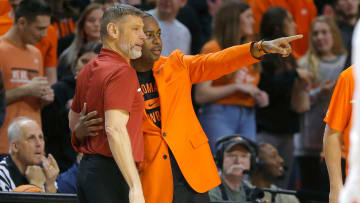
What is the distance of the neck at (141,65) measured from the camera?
141 inches

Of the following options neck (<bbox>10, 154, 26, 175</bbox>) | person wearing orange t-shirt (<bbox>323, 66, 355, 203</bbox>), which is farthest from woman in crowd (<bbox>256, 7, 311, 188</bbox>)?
person wearing orange t-shirt (<bbox>323, 66, 355, 203</bbox>)

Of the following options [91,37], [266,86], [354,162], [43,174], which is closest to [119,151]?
[354,162]

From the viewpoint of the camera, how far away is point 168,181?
11.5 feet

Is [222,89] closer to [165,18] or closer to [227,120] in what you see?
[227,120]

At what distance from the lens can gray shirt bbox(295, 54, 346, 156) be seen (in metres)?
6.92

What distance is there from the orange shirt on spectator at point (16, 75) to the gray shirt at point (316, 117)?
2.77m

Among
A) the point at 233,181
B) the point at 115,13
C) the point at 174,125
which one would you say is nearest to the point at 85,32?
the point at 233,181

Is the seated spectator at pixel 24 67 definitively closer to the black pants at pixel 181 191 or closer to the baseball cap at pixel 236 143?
the baseball cap at pixel 236 143

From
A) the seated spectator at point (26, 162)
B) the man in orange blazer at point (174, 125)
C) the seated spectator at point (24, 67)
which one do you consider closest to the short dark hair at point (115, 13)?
the man in orange blazer at point (174, 125)

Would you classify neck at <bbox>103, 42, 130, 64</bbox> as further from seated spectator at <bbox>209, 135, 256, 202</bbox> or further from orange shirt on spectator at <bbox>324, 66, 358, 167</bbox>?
seated spectator at <bbox>209, 135, 256, 202</bbox>

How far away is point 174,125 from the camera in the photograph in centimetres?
357

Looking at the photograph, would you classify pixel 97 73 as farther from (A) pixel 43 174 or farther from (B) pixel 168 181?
(A) pixel 43 174

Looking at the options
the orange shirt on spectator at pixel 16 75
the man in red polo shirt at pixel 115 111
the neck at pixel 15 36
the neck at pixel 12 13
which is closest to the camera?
the man in red polo shirt at pixel 115 111

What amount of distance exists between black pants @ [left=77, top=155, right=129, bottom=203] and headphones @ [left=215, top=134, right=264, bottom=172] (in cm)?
258
